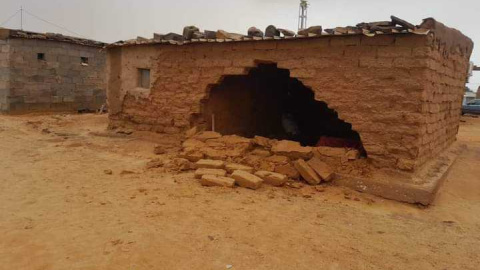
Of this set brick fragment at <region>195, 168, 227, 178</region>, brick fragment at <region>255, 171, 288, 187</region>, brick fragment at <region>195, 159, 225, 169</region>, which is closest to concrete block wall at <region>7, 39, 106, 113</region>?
brick fragment at <region>195, 159, 225, 169</region>

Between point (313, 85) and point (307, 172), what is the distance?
1.61 m

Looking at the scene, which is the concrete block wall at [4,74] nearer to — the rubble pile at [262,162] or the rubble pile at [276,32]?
the rubble pile at [276,32]

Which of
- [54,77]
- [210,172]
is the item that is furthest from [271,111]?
[54,77]

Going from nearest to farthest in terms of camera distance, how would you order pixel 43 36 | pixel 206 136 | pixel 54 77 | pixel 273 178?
1. pixel 273 178
2. pixel 206 136
3. pixel 43 36
4. pixel 54 77

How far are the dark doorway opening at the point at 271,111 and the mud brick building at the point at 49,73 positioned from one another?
9.48 m

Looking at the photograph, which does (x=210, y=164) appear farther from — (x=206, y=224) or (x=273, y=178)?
(x=206, y=224)

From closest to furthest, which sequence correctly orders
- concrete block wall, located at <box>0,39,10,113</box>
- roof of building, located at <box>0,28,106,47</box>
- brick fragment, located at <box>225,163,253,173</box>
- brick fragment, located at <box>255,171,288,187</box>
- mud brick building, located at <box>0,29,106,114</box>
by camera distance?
brick fragment, located at <box>255,171,288,187</box>, brick fragment, located at <box>225,163,253,173</box>, roof of building, located at <box>0,28,106,47</box>, concrete block wall, located at <box>0,39,10,113</box>, mud brick building, located at <box>0,29,106,114</box>

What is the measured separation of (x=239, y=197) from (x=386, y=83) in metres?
2.90

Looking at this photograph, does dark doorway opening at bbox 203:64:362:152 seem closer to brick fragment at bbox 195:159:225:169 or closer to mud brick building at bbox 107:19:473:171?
mud brick building at bbox 107:19:473:171

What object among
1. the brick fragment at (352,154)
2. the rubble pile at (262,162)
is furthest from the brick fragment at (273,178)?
the brick fragment at (352,154)

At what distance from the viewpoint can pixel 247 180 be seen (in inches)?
219

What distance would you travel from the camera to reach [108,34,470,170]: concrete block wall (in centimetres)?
553

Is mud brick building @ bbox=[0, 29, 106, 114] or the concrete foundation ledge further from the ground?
mud brick building @ bbox=[0, 29, 106, 114]

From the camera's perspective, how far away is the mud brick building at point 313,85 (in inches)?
220
